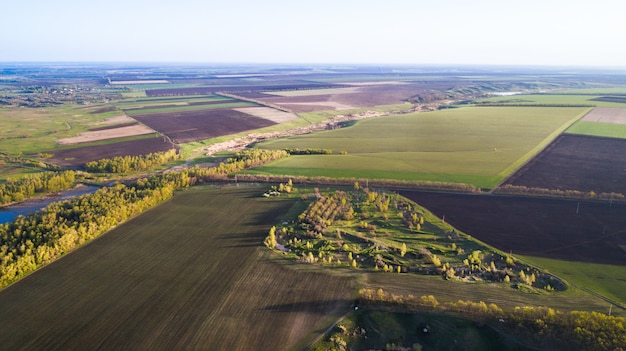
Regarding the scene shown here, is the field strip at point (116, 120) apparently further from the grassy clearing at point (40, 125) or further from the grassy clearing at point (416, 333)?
the grassy clearing at point (416, 333)

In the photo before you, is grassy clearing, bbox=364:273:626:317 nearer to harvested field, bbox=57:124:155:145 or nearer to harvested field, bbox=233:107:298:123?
harvested field, bbox=57:124:155:145

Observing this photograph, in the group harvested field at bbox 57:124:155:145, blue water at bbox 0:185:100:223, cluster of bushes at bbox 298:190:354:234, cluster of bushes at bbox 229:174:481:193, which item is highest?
harvested field at bbox 57:124:155:145

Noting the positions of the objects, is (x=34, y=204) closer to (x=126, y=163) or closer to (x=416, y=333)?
(x=126, y=163)

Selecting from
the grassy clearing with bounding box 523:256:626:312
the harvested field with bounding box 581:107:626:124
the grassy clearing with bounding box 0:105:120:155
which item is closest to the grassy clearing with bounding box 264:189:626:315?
the grassy clearing with bounding box 523:256:626:312

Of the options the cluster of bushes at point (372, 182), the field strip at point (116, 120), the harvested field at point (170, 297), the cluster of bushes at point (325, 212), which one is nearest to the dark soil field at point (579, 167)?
the cluster of bushes at point (372, 182)

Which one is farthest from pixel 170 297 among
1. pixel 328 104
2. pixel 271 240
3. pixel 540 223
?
pixel 328 104

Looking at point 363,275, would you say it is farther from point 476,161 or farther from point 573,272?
point 476,161

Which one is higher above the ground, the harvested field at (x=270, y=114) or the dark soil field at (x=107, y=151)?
the harvested field at (x=270, y=114)
